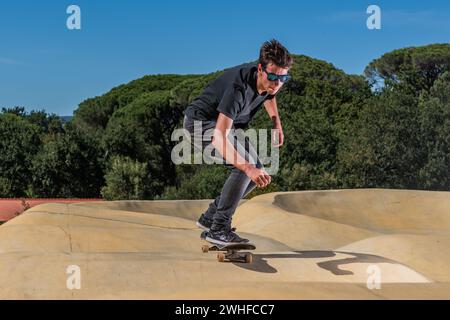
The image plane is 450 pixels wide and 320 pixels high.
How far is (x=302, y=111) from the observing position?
51.2m

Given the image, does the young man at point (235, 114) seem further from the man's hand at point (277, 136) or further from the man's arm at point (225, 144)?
the man's hand at point (277, 136)

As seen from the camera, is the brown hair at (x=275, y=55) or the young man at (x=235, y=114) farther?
the brown hair at (x=275, y=55)

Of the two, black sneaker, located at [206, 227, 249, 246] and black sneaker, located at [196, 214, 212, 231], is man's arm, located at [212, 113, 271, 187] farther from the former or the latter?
black sneaker, located at [196, 214, 212, 231]

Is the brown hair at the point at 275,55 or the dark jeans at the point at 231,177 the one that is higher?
the brown hair at the point at 275,55

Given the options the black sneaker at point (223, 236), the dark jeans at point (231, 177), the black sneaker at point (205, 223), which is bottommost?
the black sneaker at point (223, 236)

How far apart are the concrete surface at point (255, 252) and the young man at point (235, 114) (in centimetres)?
96

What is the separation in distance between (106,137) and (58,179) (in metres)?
5.09

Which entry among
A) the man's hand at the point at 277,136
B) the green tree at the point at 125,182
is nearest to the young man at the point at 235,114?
the man's hand at the point at 277,136

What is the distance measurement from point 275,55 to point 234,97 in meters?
0.69

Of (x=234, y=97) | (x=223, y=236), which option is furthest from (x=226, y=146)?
(x=223, y=236)

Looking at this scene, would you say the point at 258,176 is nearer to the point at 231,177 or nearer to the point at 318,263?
the point at 231,177

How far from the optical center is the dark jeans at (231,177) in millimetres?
8141
